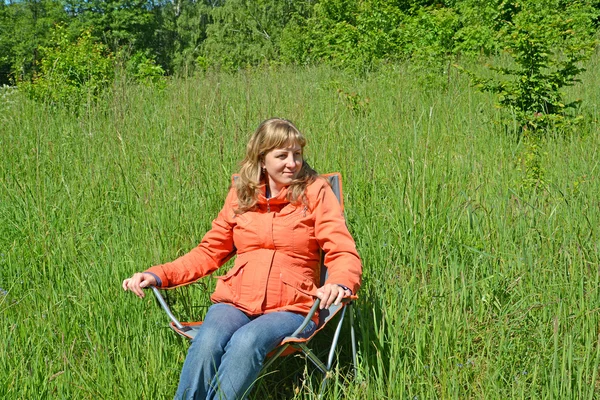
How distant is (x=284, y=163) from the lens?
2.73 metres

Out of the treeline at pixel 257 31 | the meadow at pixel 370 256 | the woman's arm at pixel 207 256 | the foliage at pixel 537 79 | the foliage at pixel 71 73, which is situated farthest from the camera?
the treeline at pixel 257 31

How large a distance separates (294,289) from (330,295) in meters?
0.28

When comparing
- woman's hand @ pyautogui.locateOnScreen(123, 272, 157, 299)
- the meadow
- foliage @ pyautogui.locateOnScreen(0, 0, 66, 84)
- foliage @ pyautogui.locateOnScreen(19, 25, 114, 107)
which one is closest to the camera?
the meadow

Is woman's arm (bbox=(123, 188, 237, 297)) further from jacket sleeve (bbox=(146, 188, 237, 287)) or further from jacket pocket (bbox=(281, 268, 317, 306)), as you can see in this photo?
jacket pocket (bbox=(281, 268, 317, 306))

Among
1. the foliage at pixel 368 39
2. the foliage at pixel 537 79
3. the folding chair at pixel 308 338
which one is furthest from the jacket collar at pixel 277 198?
the foliage at pixel 368 39

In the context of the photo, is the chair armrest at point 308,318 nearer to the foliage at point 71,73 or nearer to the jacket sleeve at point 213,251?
the jacket sleeve at point 213,251

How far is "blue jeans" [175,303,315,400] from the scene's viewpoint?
7.36 feet

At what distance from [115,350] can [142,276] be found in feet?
1.34

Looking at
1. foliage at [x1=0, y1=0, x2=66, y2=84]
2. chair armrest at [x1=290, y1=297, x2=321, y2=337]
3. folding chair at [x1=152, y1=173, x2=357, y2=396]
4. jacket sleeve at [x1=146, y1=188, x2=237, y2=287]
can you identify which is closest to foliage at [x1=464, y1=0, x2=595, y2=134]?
jacket sleeve at [x1=146, y1=188, x2=237, y2=287]

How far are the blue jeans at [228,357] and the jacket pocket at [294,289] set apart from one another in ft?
0.48

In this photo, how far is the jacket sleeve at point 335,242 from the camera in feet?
8.08

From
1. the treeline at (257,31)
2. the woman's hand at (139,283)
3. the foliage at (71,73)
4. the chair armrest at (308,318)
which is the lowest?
the chair armrest at (308,318)

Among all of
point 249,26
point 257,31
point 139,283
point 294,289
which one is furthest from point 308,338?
point 249,26

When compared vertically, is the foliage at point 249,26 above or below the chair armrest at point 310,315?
above
